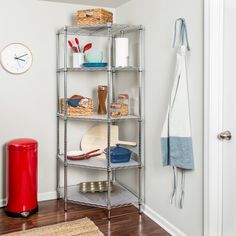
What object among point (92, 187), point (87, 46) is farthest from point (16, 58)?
point (92, 187)

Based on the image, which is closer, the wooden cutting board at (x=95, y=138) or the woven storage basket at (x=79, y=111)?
the woven storage basket at (x=79, y=111)

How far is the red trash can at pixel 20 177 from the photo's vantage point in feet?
9.64

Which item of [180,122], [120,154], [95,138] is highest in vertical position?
[180,122]

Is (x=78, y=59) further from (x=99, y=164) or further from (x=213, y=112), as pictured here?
(x=213, y=112)

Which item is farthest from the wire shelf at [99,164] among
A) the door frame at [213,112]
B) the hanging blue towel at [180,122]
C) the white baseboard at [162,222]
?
the door frame at [213,112]

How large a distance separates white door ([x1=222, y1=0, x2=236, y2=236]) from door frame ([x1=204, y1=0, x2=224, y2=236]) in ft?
0.09

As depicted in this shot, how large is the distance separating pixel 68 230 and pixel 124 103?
1327 millimetres

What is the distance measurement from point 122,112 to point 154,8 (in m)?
1.02

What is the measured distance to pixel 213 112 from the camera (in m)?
2.13

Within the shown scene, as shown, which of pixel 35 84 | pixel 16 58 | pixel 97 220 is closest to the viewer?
pixel 97 220

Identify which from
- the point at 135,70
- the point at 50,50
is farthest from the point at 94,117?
the point at 50,50

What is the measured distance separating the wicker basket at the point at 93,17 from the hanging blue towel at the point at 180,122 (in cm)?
91

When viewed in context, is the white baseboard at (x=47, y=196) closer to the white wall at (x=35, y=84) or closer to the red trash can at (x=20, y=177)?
the white wall at (x=35, y=84)

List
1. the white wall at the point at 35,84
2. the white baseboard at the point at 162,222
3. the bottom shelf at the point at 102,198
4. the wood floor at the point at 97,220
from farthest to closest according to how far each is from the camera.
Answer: the white wall at the point at 35,84 < the bottom shelf at the point at 102,198 < the wood floor at the point at 97,220 < the white baseboard at the point at 162,222
